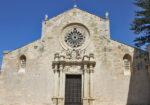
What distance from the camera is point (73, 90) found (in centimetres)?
1419

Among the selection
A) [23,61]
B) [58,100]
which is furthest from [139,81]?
[23,61]

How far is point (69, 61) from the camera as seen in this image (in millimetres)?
14445

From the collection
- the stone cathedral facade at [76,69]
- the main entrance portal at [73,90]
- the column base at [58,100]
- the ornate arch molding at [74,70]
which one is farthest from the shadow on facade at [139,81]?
the column base at [58,100]

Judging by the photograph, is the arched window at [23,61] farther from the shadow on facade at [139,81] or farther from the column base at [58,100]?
the shadow on facade at [139,81]

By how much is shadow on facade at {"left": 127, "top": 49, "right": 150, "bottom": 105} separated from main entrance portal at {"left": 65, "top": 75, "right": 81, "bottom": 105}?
12.6 feet

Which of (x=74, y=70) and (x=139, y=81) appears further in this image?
(x=74, y=70)

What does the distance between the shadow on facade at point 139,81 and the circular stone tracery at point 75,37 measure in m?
4.57

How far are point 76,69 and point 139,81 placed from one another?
489 centimetres

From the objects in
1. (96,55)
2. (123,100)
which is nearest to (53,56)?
(96,55)

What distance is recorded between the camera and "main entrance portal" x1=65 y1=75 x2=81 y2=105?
546 inches

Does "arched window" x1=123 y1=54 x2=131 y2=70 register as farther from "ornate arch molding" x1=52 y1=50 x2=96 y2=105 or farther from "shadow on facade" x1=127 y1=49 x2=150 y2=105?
"ornate arch molding" x1=52 y1=50 x2=96 y2=105

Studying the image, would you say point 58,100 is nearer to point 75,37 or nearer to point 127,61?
point 75,37

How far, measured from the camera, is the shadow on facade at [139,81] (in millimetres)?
13078

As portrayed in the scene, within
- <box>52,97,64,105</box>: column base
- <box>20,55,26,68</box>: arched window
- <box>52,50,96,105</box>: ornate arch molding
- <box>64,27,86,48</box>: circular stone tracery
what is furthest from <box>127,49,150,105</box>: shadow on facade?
<box>20,55,26,68</box>: arched window
